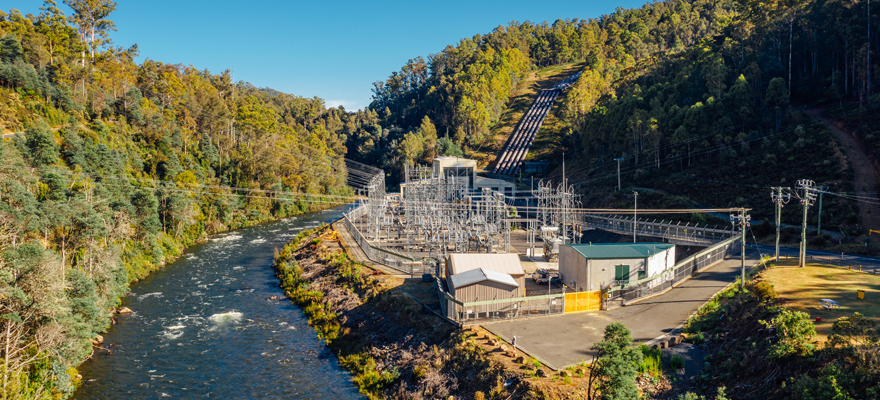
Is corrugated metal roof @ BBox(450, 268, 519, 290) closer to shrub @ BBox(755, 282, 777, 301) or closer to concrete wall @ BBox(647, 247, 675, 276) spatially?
concrete wall @ BBox(647, 247, 675, 276)

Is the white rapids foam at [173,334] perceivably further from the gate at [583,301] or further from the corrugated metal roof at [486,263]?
the gate at [583,301]

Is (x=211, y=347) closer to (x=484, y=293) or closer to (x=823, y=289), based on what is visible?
(x=484, y=293)

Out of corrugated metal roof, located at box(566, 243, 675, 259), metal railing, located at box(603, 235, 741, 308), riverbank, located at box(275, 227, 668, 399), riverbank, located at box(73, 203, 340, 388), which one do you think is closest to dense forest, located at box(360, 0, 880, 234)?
metal railing, located at box(603, 235, 741, 308)

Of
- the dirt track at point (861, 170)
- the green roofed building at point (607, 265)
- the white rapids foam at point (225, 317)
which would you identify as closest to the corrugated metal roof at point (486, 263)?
the green roofed building at point (607, 265)

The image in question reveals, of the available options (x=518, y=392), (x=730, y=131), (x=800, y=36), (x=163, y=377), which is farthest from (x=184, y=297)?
(x=800, y=36)

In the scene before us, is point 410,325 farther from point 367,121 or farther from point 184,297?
point 367,121

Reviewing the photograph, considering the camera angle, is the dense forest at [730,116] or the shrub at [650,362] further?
the dense forest at [730,116]
